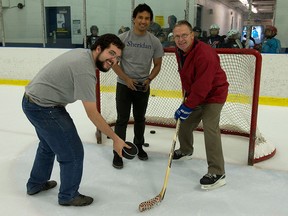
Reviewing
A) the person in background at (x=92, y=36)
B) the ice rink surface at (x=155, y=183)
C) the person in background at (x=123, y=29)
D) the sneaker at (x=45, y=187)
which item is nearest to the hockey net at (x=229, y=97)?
the ice rink surface at (x=155, y=183)

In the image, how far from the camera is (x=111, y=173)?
93.3 inches

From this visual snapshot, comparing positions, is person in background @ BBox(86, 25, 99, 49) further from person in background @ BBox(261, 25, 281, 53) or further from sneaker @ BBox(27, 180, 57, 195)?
sneaker @ BBox(27, 180, 57, 195)

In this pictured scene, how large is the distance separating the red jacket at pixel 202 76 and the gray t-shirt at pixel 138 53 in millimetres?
314

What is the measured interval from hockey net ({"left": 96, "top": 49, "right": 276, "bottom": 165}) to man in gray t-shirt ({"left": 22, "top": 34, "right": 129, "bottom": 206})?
3.71ft

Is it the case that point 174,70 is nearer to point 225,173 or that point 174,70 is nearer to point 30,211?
point 225,173

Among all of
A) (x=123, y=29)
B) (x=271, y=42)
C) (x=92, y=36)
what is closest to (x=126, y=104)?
(x=271, y=42)

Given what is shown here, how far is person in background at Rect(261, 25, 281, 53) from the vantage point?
14.9ft

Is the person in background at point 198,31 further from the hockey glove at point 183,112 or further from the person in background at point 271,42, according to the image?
the hockey glove at point 183,112

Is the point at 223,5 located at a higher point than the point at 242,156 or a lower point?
higher

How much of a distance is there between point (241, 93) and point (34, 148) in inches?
80.4

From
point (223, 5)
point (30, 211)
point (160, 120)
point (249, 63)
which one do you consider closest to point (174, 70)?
point (160, 120)

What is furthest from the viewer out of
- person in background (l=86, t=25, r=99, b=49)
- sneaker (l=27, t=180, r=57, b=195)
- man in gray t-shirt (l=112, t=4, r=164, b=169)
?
person in background (l=86, t=25, r=99, b=49)

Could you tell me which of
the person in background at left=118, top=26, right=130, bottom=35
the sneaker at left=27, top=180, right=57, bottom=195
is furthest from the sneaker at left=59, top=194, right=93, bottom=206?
the person in background at left=118, top=26, right=130, bottom=35

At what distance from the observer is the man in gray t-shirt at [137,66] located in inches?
91.4
